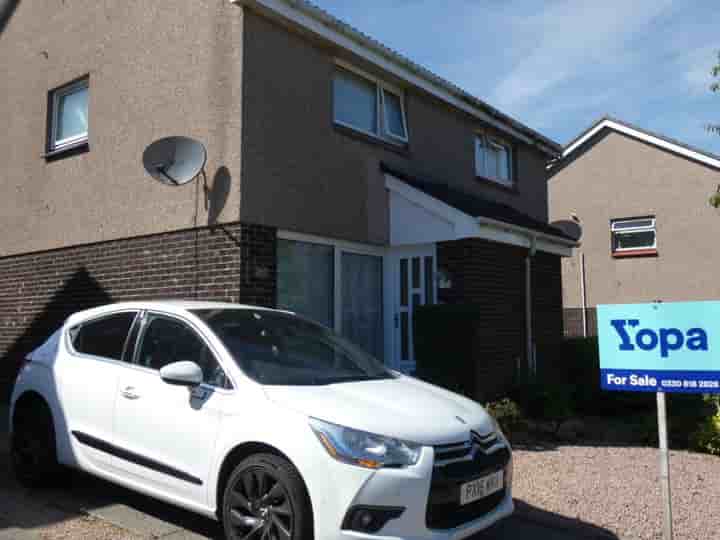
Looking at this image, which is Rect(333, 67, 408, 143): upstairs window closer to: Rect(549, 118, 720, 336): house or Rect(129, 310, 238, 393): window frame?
Rect(129, 310, 238, 393): window frame

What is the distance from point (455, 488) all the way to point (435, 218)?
5.64m

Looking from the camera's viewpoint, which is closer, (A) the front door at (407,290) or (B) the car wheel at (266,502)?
(B) the car wheel at (266,502)

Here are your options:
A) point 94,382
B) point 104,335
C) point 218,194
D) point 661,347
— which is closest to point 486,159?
point 218,194

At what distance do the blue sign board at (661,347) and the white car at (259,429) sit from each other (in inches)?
37.1

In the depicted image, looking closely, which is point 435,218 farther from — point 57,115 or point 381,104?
point 57,115

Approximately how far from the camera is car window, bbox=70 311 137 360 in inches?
196

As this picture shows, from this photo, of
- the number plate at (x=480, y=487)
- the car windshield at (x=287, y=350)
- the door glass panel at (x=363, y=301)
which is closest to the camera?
the number plate at (x=480, y=487)

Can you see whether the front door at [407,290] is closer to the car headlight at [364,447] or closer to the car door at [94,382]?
the car door at [94,382]

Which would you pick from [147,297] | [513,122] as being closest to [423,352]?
[147,297]

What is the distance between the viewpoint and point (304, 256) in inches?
333

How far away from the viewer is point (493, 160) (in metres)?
12.9

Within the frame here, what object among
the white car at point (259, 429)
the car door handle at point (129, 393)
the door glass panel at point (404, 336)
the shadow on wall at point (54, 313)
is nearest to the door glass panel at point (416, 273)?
the door glass panel at point (404, 336)

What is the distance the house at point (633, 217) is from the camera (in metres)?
16.8

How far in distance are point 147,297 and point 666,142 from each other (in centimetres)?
1456
